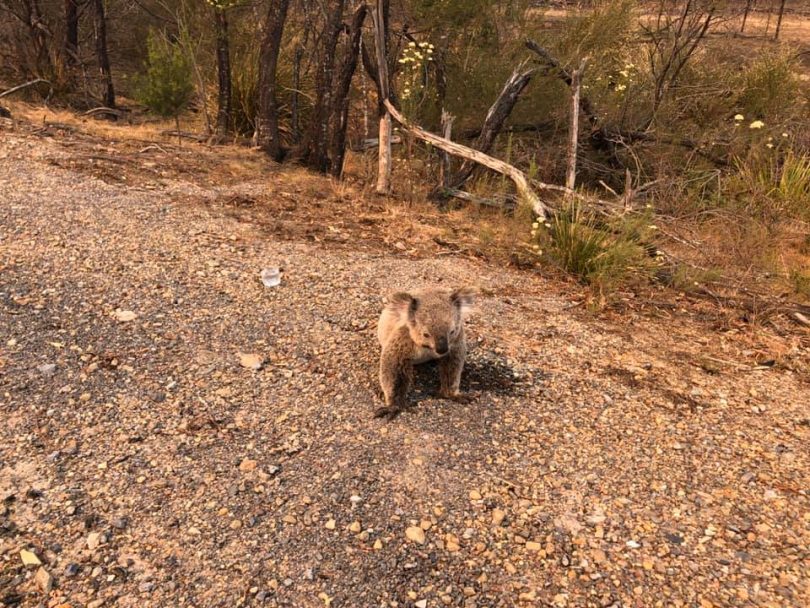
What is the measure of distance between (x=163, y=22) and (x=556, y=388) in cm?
1669

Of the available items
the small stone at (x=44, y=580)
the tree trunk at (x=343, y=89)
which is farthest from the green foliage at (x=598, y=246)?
the small stone at (x=44, y=580)

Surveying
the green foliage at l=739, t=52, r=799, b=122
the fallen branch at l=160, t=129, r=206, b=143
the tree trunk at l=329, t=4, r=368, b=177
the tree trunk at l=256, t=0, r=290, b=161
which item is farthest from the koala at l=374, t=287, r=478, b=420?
the green foliage at l=739, t=52, r=799, b=122

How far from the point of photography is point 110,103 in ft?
42.5

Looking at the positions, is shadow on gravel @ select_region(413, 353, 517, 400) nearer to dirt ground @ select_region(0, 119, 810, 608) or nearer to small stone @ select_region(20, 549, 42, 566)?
dirt ground @ select_region(0, 119, 810, 608)

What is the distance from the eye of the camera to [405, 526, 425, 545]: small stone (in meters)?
2.96

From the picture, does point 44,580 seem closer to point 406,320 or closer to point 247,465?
point 247,465

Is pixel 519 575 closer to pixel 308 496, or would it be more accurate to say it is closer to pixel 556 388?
pixel 308 496

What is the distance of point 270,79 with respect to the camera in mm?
10164

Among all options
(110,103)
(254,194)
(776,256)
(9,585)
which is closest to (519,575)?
(9,585)

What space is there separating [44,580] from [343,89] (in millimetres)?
8359

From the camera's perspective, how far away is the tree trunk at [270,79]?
387 inches

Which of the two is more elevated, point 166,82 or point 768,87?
point 768,87

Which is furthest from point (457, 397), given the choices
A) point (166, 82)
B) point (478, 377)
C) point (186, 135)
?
point (186, 135)

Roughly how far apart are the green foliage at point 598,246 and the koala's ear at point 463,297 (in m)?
2.47
